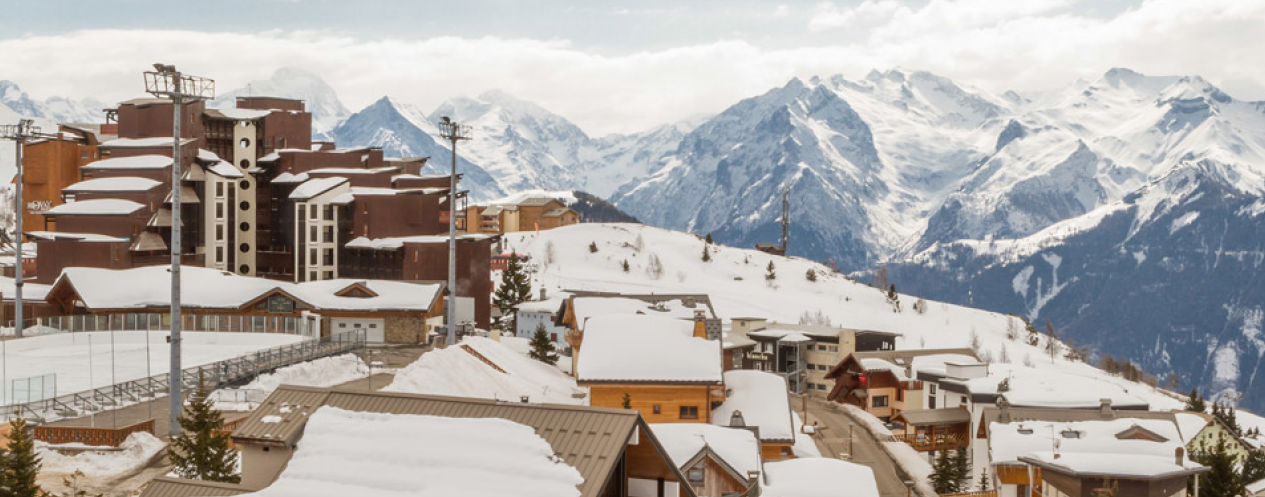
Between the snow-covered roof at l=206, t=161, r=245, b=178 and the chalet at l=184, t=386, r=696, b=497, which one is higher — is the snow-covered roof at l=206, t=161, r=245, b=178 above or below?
above

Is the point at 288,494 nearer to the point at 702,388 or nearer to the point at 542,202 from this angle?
the point at 702,388

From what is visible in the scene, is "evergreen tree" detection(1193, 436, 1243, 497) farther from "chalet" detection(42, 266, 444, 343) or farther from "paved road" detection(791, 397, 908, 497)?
"chalet" detection(42, 266, 444, 343)

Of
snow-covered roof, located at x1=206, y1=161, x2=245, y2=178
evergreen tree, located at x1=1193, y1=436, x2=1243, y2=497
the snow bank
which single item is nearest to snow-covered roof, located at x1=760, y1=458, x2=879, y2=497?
evergreen tree, located at x1=1193, y1=436, x2=1243, y2=497

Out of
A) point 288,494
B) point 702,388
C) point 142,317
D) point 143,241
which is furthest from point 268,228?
point 288,494

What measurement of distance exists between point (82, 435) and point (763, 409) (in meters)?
32.6

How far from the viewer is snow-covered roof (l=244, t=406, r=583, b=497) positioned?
1738 centimetres

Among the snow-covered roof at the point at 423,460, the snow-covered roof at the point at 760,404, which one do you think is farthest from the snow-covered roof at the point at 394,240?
the snow-covered roof at the point at 423,460

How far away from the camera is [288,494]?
18.0 metres

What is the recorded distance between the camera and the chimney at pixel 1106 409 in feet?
180

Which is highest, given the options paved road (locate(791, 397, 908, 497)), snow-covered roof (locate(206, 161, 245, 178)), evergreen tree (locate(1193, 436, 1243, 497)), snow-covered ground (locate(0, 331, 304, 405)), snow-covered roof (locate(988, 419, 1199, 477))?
snow-covered roof (locate(206, 161, 245, 178))

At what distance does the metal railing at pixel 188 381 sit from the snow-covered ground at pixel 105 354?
2.51 meters

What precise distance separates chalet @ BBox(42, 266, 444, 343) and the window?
44833mm

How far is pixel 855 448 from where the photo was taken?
68750 mm

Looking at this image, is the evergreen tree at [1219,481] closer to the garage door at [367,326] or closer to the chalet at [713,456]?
the chalet at [713,456]
